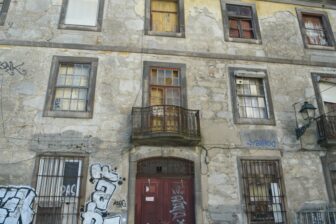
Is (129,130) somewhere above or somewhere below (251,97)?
below

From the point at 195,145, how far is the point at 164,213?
7.42 feet

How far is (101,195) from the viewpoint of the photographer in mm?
8711

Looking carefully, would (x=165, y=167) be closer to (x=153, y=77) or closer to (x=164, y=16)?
(x=153, y=77)

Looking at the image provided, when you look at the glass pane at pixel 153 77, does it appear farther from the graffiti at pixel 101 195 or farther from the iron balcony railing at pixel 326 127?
the iron balcony railing at pixel 326 127

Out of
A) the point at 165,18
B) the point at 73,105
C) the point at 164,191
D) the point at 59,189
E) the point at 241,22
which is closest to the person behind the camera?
the point at 59,189

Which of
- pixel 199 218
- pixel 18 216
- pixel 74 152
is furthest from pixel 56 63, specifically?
pixel 199 218

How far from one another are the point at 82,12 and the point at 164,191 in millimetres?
7079

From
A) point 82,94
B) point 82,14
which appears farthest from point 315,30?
point 82,94

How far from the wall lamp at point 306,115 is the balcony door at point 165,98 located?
163 inches

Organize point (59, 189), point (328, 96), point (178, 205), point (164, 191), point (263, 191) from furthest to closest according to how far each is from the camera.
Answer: point (328, 96)
point (263, 191)
point (164, 191)
point (178, 205)
point (59, 189)

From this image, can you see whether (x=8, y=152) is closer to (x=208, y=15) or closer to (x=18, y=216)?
(x=18, y=216)

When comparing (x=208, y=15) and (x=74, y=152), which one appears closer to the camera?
(x=74, y=152)

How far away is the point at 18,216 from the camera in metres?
8.23

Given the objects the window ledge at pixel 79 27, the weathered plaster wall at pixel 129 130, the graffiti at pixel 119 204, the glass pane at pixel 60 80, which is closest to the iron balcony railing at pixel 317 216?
the weathered plaster wall at pixel 129 130
